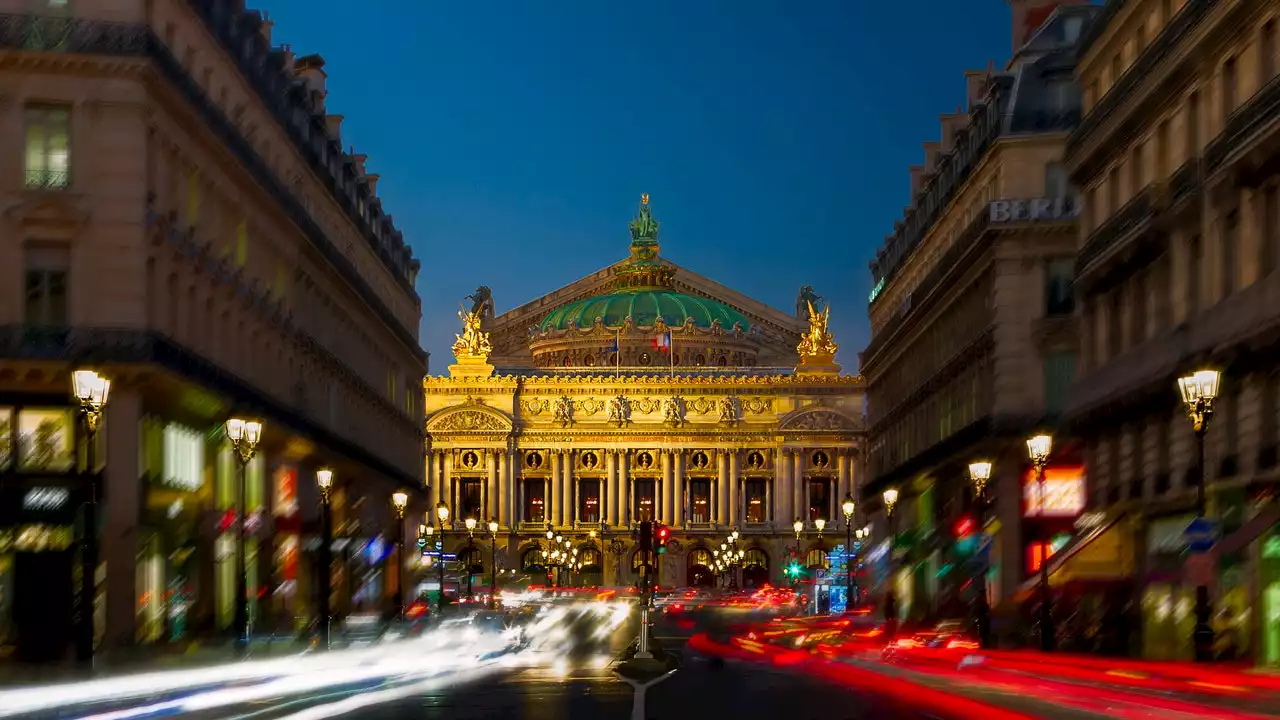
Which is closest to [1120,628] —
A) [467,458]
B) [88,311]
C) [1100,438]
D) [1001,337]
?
[1100,438]

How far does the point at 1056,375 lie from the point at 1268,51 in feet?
92.9

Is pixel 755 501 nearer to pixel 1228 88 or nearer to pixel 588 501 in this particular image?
pixel 588 501

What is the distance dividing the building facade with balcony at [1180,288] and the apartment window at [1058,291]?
10620 mm

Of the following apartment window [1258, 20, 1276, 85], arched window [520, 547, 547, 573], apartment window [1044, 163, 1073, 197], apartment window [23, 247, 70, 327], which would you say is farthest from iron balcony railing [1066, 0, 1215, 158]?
arched window [520, 547, 547, 573]

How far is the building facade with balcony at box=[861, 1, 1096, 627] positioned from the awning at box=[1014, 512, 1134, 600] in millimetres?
4584

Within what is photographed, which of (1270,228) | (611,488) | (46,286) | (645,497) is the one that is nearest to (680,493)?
(645,497)

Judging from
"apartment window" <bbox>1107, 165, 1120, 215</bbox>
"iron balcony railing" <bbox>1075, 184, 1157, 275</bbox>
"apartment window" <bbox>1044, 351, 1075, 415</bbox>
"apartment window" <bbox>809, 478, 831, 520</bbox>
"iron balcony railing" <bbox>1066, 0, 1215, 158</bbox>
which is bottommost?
"apartment window" <bbox>809, 478, 831, 520</bbox>

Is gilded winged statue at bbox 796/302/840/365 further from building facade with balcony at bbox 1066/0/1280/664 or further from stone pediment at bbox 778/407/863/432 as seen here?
building facade with balcony at bbox 1066/0/1280/664

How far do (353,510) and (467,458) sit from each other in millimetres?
97393

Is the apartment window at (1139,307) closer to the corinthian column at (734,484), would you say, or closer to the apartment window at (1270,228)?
the apartment window at (1270,228)

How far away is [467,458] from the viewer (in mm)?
183750

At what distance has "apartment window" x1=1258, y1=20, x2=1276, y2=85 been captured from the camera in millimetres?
38781

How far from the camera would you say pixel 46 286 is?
4866 centimetres

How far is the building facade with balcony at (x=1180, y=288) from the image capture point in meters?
39.7
